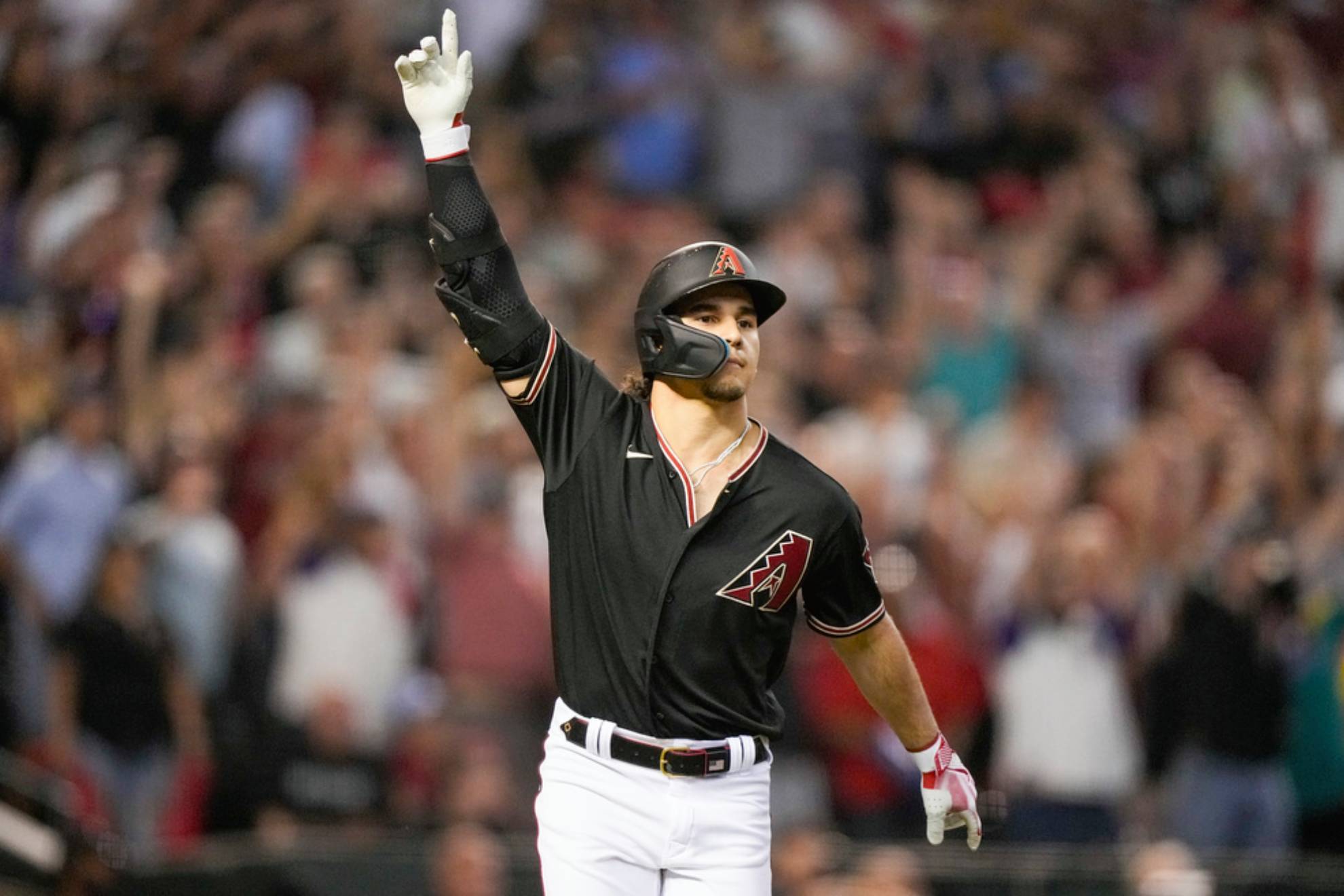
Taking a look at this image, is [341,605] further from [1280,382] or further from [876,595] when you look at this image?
[1280,382]

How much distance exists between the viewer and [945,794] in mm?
4707

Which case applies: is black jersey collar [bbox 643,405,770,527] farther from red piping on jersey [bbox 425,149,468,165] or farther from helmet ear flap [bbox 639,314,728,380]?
red piping on jersey [bbox 425,149,468,165]

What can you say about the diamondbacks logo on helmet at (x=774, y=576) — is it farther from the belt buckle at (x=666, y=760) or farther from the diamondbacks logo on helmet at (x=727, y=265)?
the diamondbacks logo on helmet at (x=727, y=265)

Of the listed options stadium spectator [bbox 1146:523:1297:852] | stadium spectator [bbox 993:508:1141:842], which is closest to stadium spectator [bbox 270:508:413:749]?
stadium spectator [bbox 993:508:1141:842]

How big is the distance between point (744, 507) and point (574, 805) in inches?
30.8

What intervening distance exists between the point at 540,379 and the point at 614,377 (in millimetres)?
4769

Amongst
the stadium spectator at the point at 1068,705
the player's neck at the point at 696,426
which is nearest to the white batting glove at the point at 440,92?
the player's neck at the point at 696,426

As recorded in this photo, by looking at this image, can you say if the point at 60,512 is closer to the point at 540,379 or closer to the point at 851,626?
the point at 540,379

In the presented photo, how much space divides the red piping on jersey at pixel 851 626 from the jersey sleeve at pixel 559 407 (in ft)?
2.30

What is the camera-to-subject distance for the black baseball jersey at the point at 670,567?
4.33 metres

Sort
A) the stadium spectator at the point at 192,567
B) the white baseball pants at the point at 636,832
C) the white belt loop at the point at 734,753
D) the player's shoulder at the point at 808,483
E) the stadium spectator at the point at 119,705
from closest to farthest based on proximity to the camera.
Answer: the white baseball pants at the point at 636,832 < the white belt loop at the point at 734,753 < the player's shoulder at the point at 808,483 < the stadium spectator at the point at 119,705 < the stadium spectator at the point at 192,567

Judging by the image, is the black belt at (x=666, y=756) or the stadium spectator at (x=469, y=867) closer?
the black belt at (x=666, y=756)

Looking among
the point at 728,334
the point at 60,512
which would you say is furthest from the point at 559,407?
the point at 60,512

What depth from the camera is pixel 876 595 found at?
180 inches
